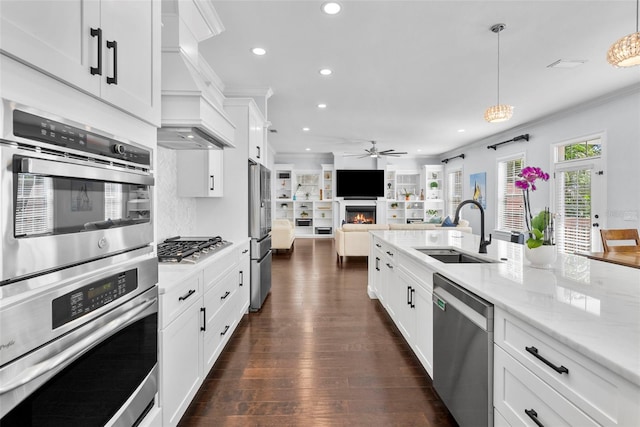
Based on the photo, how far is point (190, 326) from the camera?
1.85 m

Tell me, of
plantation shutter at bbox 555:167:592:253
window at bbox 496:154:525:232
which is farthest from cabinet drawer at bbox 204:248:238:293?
window at bbox 496:154:525:232

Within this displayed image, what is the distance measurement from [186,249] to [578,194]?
20.2 feet

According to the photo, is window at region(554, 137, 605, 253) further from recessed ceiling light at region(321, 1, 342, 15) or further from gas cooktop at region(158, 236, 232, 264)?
gas cooktop at region(158, 236, 232, 264)

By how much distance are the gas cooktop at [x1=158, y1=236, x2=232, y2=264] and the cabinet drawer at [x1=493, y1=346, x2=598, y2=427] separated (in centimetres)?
171

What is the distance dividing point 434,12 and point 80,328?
3.15 metres

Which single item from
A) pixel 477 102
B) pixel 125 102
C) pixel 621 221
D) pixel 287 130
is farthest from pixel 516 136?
pixel 125 102

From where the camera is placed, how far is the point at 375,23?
288 cm

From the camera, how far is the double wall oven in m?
0.78

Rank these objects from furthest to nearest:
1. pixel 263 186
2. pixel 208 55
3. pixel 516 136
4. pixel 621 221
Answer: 1. pixel 516 136
2. pixel 621 221
3. pixel 263 186
4. pixel 208 55

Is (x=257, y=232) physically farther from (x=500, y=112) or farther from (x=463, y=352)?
(x=500, y=112)

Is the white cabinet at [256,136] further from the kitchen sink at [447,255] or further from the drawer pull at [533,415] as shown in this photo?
the drawer pull at [533,415]

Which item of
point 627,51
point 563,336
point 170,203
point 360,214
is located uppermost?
point 627,51

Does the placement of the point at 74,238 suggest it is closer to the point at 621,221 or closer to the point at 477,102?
the point at 477,102

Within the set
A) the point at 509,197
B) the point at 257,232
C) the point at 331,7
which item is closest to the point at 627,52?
the point at 331,7
